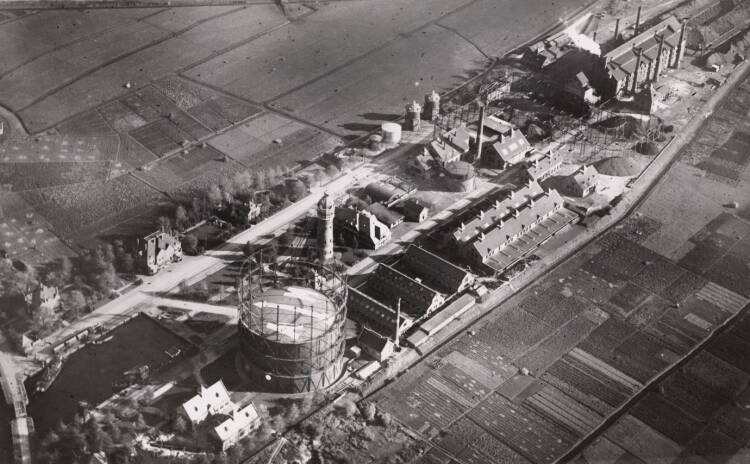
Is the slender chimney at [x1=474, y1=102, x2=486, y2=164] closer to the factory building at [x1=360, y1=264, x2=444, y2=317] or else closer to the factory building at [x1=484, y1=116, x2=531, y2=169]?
the factory building at [x1=484, y1=116, x2=531, y2=169]

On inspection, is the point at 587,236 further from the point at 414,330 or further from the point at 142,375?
the point at 142,375

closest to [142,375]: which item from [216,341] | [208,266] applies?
[216,341]

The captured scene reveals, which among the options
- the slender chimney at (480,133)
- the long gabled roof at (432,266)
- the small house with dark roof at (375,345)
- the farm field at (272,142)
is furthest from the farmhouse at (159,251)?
the slender chimney at (480,133)

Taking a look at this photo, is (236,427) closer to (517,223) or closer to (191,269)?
(191,269)

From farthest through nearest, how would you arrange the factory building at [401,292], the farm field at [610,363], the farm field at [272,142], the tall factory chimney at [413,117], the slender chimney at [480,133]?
1. the tall factory chimney at [413,117]
2. the farm field at [272,142]
3. the slender chimney at [480,133]
4. the factory building at [401,292]
5. the farm field at [610,363]

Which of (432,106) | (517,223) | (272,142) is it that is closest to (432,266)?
(517,223)

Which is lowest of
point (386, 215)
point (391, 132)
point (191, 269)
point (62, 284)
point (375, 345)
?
point (375, 345)

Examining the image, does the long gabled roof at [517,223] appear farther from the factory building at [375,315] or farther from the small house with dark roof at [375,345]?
the small house with dark roof at [375,345]

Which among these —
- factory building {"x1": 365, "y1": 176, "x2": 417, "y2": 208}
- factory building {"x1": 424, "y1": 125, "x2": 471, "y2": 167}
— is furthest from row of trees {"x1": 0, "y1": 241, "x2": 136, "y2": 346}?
factory building {"x1": 424, "y1": 125, "x2": 471, "y2": 167}
